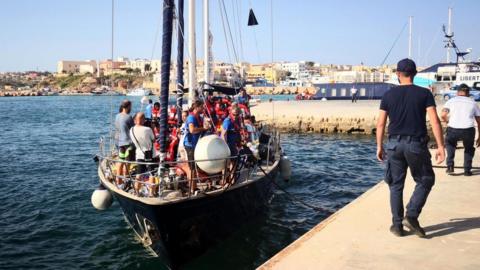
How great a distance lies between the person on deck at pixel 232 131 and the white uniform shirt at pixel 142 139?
150 centimetres

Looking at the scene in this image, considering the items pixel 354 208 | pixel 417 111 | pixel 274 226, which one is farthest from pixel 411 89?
pixel 274 226

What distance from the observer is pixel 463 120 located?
899cm

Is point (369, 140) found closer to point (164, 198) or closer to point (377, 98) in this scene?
point (164, 198)

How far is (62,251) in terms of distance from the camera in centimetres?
955

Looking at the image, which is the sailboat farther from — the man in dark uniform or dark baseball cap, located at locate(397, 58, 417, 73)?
dark baseball cap, located at locate(397, 58, 417, 73)

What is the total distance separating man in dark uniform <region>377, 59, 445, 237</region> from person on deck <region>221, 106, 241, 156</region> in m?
3.98

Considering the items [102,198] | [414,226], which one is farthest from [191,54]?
[414,226]

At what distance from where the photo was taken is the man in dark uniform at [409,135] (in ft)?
17.9

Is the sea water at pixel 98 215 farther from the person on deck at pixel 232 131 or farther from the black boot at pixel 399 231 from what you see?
the black boot at pixel 399 231

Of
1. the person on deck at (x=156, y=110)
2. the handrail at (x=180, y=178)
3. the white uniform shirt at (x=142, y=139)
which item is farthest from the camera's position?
the person on deck at (x=156, y=110)

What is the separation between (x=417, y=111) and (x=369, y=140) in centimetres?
2217

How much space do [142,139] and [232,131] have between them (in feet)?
6.14

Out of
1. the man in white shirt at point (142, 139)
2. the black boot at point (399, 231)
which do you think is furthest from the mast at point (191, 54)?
the black boot at point (399, 231)

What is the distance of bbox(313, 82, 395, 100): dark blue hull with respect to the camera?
180ft
